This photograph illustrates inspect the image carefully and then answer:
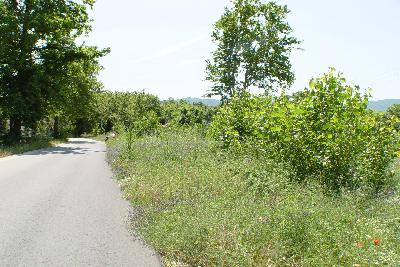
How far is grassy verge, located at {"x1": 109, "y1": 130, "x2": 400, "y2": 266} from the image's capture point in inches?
226

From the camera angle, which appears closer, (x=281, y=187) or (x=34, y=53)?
(x=281, y=187)

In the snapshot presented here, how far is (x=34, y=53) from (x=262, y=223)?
30155 mm

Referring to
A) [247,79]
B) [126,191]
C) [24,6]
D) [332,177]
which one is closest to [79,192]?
[126,191]

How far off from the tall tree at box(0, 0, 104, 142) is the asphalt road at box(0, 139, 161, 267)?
17.6m

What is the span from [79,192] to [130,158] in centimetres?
612

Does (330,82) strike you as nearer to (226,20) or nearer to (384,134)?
(384,134)

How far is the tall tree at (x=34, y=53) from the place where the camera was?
29.5m

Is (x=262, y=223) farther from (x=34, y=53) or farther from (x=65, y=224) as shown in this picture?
(x=34, y=53)

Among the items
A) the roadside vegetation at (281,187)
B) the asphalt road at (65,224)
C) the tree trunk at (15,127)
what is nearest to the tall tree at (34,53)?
the tree trunk at (15,127)

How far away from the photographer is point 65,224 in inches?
326

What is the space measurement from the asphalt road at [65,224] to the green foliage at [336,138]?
487 cm

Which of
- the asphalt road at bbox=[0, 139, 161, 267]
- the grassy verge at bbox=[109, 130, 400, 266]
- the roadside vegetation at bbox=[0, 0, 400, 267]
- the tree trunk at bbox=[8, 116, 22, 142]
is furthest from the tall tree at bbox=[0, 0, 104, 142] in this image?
the grassy verge at bbox=[109, 130, 400, 266]

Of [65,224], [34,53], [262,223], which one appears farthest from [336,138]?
[34,53]

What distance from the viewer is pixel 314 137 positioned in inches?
412
